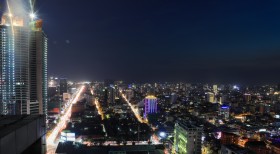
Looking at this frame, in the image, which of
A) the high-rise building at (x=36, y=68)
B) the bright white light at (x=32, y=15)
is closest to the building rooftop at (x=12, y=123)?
the high-rise building at (x=36, y=68)

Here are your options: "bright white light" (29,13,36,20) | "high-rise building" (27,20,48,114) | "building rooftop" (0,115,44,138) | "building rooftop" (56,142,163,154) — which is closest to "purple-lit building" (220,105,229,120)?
"building rooftop" (56,142,163,154)

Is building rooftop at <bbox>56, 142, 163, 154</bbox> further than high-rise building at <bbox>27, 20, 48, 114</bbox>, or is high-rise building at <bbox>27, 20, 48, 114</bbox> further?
high-rise building at <bbox>27, 20, 48, 114</bbox>

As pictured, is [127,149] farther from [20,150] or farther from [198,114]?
[198,114]

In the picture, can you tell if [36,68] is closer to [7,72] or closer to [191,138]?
[7,72]

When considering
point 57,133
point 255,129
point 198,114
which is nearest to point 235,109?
point 198,114

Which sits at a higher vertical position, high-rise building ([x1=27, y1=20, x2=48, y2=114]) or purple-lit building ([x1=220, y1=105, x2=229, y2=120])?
high-rise building ([x1=27, y1=20, x2=48, y2=114])

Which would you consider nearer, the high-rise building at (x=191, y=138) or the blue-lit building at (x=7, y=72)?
the high-rise building at (x=191, y=138)

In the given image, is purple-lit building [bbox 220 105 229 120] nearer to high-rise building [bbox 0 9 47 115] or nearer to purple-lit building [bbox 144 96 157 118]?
purple-lit building [bbox 144 96 157 118]

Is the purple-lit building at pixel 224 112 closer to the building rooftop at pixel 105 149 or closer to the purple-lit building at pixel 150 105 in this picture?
the purple-lit building at pixel 150 105
